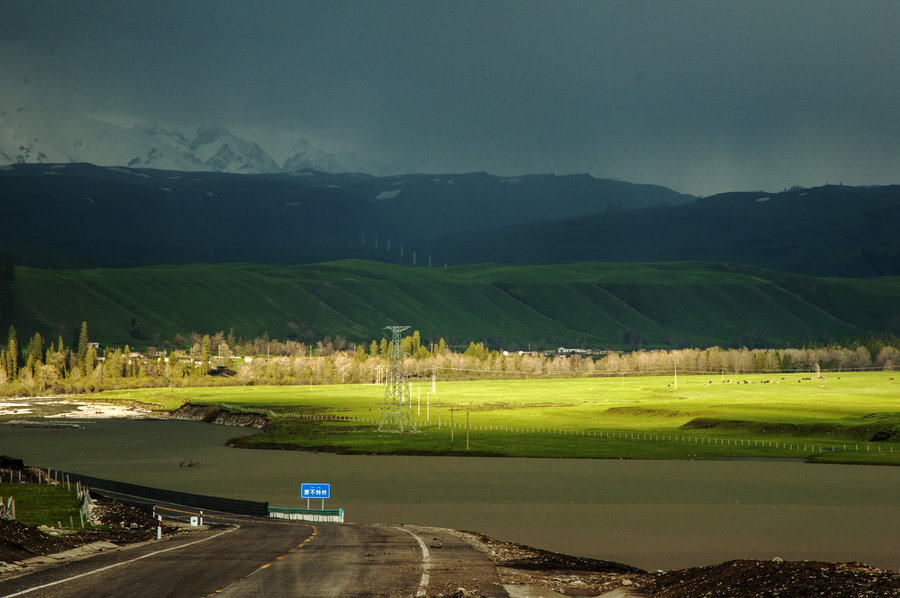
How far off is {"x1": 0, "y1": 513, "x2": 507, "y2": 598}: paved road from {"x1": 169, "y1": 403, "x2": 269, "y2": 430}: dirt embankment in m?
114

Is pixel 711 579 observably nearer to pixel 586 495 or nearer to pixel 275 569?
pixel 275 569

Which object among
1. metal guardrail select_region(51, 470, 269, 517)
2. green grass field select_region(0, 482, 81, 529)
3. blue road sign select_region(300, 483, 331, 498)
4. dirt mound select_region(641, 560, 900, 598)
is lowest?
metal guardrail select_region(51, 470, 269, 517)

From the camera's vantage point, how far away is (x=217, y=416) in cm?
18012

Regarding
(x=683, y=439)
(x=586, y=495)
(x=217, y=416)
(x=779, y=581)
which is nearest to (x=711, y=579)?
(x=779, y=581)

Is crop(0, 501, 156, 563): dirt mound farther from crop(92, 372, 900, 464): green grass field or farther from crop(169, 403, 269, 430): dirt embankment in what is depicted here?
crop(169, 403, 269, 430): dirt embankment

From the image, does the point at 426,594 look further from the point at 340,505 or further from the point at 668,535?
the point at 340,505

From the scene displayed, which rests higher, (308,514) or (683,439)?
(683,439)

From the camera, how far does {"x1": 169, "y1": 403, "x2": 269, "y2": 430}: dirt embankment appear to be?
167m

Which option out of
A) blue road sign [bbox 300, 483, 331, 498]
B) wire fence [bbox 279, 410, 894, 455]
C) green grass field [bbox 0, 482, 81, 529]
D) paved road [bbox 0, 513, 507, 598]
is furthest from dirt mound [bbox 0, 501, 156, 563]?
wire fence [bbox 279, 410, 894, 455]

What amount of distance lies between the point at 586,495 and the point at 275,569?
48.9m

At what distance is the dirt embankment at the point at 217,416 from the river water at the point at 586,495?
3265cm

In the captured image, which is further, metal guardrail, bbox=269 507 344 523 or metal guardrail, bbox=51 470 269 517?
metal guardrail, bbox=51 470 269 517

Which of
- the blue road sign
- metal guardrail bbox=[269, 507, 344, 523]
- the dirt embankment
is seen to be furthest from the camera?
the dirt embankment

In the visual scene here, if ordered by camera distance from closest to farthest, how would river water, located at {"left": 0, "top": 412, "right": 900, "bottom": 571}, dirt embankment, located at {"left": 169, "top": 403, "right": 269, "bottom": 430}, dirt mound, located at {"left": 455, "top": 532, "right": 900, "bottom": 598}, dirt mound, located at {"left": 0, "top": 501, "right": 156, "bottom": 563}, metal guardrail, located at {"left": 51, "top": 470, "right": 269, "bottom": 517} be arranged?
dirt mound, located at {"left": 455, "top": 532, "right": 900, "bottom": 598}, dirt mound, located at {"left": 0, "top": 501, "right": 156, "bottom": 563}, river water, located at {"left": 0, "top": 412, "right": 900, "bottom": 571}, metal guardrail, located at {"left": 51, "top": 470, "right": 269, "bottom": 517}, dirt embankment, located at {"left": 169, "top": 403, "right": 269, "bottom": 430}
